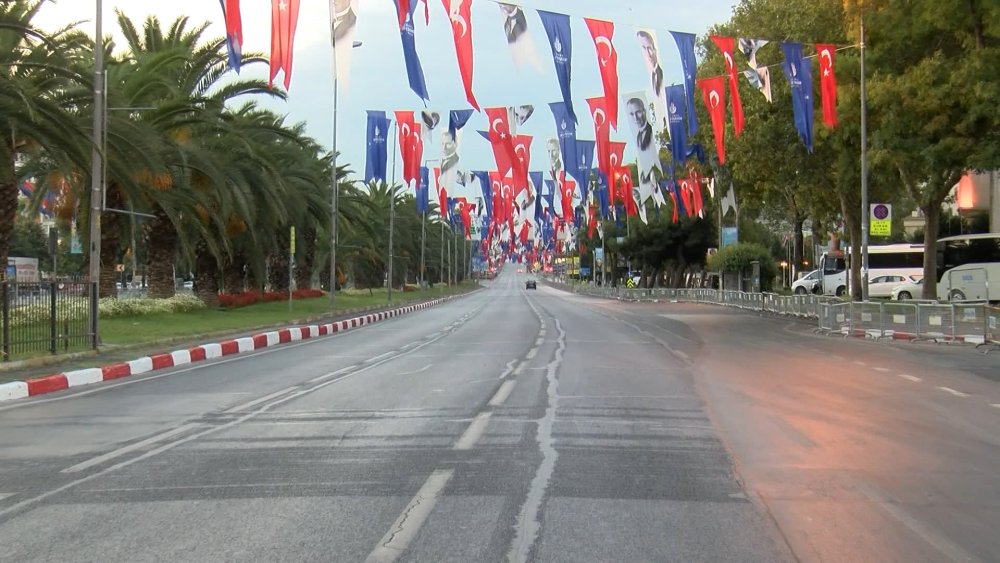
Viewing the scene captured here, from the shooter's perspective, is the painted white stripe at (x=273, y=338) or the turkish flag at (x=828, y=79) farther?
the turkish flag at (x=828, y=79)

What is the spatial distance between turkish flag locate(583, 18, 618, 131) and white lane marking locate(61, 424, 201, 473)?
48.2ft

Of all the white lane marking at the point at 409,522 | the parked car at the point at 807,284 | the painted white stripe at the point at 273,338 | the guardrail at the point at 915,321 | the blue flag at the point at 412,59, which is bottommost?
the painted white stripe at the point at 273,338

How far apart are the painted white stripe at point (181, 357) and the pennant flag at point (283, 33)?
6.06m

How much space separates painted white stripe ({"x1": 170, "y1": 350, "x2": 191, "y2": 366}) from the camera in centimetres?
1758

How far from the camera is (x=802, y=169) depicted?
103 ft

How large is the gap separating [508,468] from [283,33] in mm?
13920

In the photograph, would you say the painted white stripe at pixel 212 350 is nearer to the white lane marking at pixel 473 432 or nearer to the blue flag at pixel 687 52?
the white lane marking at pixel 473 432

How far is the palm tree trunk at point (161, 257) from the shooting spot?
30.2 m

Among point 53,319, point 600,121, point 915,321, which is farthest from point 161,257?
point 915,321

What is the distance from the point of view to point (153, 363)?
16.8 m

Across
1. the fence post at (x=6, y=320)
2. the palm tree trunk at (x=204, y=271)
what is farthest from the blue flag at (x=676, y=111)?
the fence post at (x=6, y=320)

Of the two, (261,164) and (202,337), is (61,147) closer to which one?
(202,337)

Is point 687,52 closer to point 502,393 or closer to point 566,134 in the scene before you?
point 566,134

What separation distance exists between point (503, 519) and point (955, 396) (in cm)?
914
